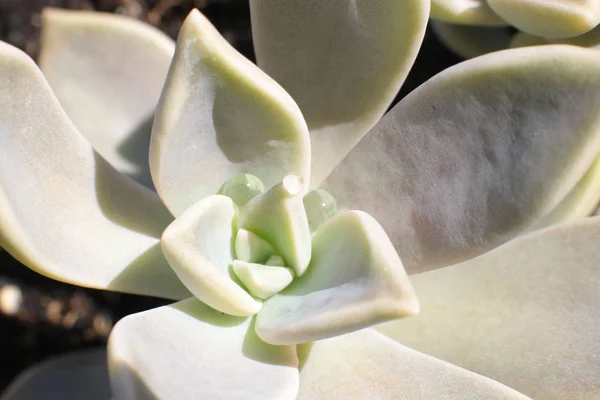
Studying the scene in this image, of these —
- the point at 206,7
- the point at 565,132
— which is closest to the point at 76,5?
the point at 206,7

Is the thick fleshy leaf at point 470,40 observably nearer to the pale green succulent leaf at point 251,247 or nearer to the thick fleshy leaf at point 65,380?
the pale green succulent leaf at point 251,247

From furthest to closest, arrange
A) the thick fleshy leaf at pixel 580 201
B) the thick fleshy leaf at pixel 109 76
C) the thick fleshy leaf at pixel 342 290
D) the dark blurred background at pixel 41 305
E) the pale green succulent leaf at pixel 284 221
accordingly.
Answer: the dark blurred background at pixel 41 305
the thick fleshy leaf at pixel 109 76
the thick fleshy leaf at pixel 580 201
the pale green succulent leaf at pixel 284 221
the thick fleshy leaf at pixel 342 290

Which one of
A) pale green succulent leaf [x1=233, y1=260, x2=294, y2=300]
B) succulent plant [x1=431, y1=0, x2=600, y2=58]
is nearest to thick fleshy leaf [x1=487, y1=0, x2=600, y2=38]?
succulent plant [x1=431, y1=0, x2=600, y2=58]

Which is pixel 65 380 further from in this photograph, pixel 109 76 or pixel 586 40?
pixel 586 40

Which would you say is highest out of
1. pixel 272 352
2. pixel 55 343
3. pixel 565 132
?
pixel 565 132

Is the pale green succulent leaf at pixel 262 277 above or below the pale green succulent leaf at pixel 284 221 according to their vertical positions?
below

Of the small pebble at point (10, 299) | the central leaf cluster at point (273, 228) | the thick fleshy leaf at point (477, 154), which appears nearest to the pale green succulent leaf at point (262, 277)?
the central leaf cluster at point (273, 228)

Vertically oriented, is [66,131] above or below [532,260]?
above

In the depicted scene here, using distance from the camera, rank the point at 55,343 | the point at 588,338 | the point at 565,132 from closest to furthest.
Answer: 1. the point at 565,132
2. the point at 588,338
3. the point at 55,343

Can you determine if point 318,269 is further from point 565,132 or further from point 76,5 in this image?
point 76,5
